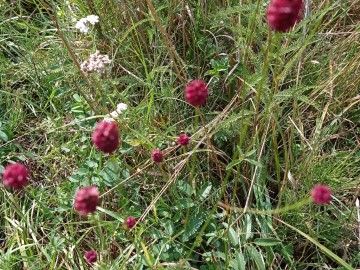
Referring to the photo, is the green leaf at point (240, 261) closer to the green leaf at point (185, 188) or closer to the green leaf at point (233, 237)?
the green leaf at point (233, 237)

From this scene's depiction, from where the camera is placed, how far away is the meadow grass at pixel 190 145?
4.40ft

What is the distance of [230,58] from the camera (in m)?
1.69

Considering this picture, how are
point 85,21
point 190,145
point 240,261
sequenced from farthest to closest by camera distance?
1. point 85,21
2. point 190,145
3. point 240,261

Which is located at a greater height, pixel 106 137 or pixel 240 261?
pixel 106 137

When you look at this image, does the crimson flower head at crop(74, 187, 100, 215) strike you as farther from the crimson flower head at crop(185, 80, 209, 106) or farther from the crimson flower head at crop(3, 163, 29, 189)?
the crimson flower head at crop(185, 80, 209, 106)

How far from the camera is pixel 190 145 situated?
4.98ft

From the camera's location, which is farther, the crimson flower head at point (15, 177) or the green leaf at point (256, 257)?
the green leaf at point (256, 257)

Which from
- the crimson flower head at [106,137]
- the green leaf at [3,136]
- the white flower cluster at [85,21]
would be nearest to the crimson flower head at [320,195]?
the crimson flower head at [106,137]

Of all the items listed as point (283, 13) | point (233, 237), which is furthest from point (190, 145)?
point (283, 13)

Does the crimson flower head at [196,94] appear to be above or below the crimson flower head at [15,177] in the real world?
→ above

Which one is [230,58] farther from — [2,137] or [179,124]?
[2,137]

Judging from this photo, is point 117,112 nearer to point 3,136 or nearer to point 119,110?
point 119,110

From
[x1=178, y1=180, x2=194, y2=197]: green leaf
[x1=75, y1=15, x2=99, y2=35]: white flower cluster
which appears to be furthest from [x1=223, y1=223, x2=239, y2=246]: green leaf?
[x1=75, y1=15, x2=99, y2=35]: white flower cluster

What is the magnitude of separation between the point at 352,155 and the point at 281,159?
20cm
